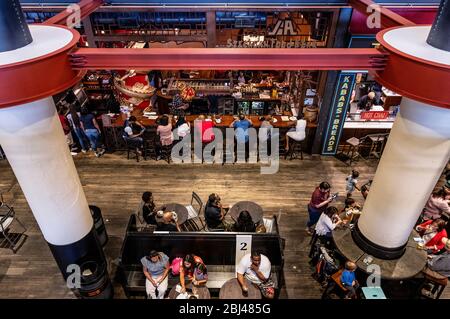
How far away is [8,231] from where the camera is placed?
738 centimetres

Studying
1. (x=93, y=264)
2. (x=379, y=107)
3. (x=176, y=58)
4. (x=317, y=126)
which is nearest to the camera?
(x=176, y=58)

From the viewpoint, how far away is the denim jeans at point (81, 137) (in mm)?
9491

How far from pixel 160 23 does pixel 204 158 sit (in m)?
3.63

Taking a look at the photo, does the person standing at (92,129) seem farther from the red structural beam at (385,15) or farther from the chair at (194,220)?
the red structural beam at (385,15)

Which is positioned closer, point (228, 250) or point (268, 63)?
point (268, 63)

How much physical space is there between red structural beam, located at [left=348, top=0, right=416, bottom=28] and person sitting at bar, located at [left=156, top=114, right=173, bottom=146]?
5075 millimetres

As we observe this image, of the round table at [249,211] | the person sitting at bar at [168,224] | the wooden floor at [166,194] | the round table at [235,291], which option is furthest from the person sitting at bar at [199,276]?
the wooden floor at [166,194]

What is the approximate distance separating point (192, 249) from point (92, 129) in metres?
5.00

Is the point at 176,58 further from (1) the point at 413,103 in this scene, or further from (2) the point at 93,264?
(2) the point at 93,264

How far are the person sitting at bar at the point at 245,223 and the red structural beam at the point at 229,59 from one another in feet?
8.63

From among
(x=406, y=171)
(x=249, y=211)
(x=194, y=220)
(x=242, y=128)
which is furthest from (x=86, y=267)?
(x=406, y=171)

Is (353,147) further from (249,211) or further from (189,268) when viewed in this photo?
(189,268)

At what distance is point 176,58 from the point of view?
467 cm
